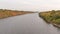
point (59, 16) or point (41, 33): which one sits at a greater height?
point (41, 33)

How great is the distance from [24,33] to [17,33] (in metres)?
0.93

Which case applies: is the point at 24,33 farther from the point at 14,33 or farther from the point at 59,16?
the point at 59,16

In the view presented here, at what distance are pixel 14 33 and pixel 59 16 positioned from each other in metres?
18.5

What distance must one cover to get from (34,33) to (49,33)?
6.56 feet

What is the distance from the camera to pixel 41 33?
74.1 ft

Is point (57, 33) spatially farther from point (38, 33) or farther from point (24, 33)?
point (24, 33)

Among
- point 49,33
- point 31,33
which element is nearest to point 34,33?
point 31,33

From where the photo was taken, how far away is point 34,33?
22.5 meters

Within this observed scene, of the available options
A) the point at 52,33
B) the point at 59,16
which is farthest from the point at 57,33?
the point at 59,16

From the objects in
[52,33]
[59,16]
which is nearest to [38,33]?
[52,33]

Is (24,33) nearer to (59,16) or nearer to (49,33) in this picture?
(49,33)

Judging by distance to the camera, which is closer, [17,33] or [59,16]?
[17,33]

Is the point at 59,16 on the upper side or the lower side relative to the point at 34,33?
lower

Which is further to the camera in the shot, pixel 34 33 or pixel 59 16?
pixel 59 16
